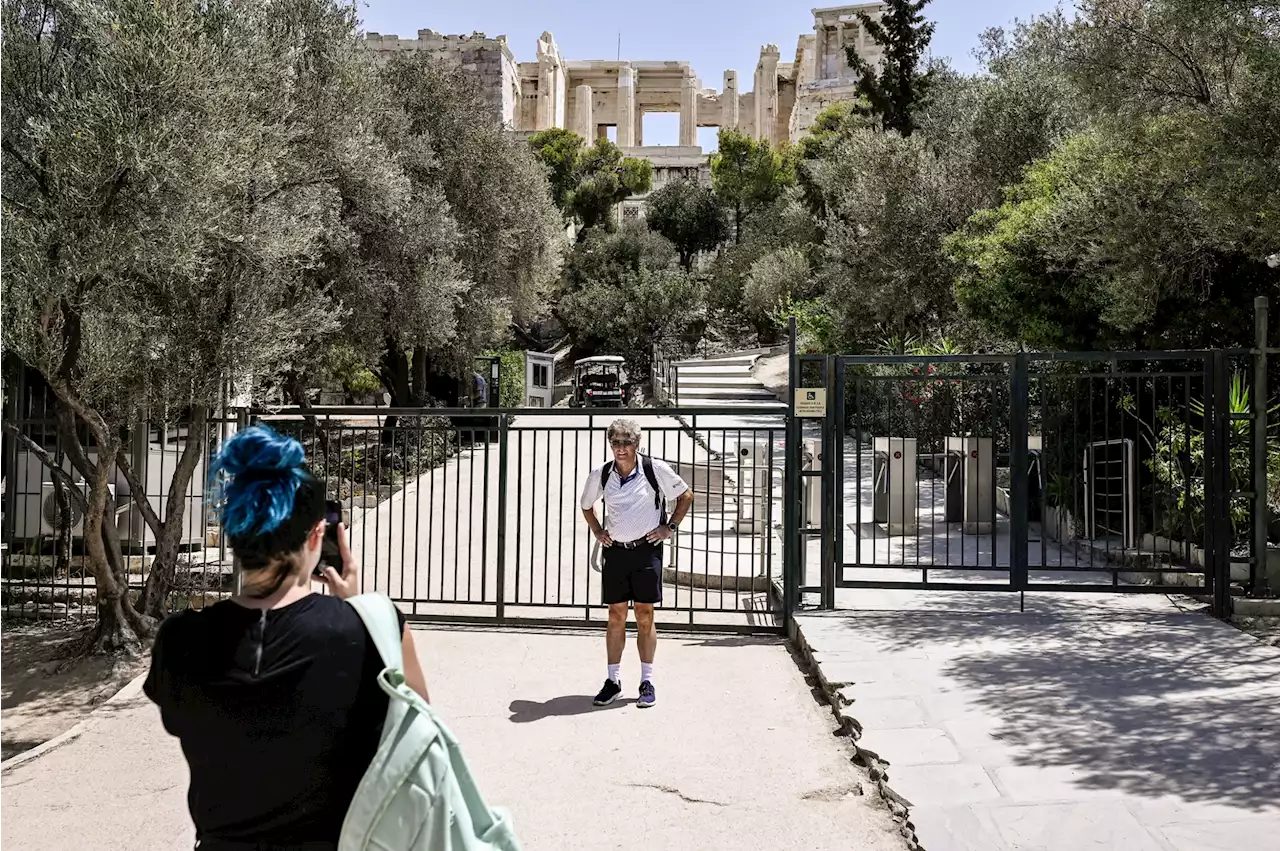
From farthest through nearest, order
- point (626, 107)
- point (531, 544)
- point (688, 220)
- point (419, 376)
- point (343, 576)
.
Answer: point (626, 107) < point (688, 220) < point (419, 376) < point (531, 544) < point (343, 576)

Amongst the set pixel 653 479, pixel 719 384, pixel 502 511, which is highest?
pixel 719 384

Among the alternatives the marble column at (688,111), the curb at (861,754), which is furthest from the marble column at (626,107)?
the curb at (861,754)

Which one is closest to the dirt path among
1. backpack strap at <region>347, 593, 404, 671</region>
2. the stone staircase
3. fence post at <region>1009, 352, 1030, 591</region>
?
backpack strap at <region>347, 593, 404, 671</region>

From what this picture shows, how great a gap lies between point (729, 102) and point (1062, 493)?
268 feet

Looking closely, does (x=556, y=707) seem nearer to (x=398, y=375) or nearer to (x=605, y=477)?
(x=605, y=477)

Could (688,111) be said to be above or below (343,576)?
above

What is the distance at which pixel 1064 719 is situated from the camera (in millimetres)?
5684

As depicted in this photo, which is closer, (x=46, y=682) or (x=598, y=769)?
(x=598, y=769)

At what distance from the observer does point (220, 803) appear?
219 cm

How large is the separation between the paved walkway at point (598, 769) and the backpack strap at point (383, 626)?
8.45 feet

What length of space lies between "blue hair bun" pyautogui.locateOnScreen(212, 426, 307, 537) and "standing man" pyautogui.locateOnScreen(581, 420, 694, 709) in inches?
166

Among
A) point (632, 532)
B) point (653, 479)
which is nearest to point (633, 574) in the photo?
point (632, 532)

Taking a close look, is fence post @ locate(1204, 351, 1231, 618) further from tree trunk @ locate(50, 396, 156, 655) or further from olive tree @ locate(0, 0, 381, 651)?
tree trunk @ locate(50, 396, 156, 655)

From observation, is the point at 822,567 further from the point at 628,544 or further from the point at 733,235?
the point at 733,235
